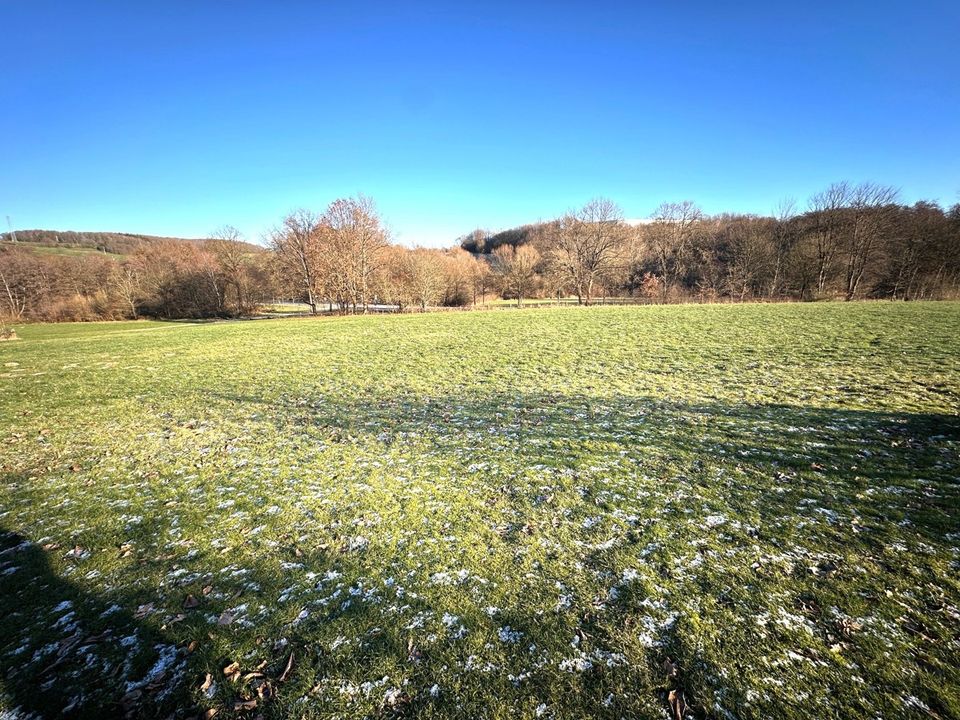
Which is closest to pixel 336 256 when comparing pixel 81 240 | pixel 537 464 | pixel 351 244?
pixel 351 244

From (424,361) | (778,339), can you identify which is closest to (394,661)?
(424,361)

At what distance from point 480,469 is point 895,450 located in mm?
7105

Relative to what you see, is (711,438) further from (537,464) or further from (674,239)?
(674,239)

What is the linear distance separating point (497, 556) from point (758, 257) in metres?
63.7

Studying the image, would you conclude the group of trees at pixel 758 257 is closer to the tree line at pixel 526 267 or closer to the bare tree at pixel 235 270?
the tree line at pixel 526 267

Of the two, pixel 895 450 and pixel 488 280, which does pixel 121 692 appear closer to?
pixel 895 450

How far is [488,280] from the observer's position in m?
71.6

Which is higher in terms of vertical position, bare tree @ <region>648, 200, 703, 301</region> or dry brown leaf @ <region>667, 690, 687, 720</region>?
bare tree @ <region>648, 200, 703, 301</region>

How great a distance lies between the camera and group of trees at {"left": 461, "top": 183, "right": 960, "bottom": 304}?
44.0m

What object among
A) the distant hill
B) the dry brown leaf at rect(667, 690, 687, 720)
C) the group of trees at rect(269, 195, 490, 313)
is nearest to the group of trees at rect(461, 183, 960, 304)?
the group of trees at rect(269, 195, 490, 313)

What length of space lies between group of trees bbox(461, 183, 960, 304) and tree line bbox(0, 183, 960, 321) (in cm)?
17

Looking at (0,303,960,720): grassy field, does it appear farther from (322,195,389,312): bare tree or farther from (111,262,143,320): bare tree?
(111,262,143,320): bare tree

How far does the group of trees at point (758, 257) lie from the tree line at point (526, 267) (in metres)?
0.17

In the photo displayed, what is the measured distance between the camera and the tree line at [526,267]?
147ft
